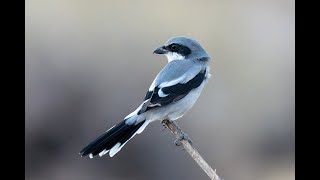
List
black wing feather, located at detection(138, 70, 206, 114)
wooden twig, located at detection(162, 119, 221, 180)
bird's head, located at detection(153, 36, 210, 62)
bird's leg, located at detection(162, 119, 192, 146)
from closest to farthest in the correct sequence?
wooden twig, located at detection(162, 119, 221, 180) → bird's leg, located at detection(162, 119, 192, 146) → black wing feather, located at detection(138, 70, 206, 114) → bird's head, located at detection(153, 36, 210, 62)

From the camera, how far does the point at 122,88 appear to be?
26.1ft

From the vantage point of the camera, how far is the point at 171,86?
4.26 meters

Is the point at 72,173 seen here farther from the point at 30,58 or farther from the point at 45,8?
the point at 45,8

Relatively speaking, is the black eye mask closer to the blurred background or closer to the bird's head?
the bird's head

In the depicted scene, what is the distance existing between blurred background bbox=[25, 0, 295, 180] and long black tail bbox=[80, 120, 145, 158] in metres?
3.32

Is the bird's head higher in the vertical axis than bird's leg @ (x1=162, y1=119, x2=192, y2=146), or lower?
higher

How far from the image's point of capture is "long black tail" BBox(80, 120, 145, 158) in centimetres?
357

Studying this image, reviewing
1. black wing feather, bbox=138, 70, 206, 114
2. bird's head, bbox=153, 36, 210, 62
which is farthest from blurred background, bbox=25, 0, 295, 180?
black wing feather, bbox=138, 70, 206, 114

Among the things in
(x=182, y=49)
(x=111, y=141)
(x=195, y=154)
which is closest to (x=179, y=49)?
(x=182, y=49)

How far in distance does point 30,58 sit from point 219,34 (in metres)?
2.63

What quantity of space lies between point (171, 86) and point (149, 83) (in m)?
3.59

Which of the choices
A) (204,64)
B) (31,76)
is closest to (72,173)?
(31,76)
